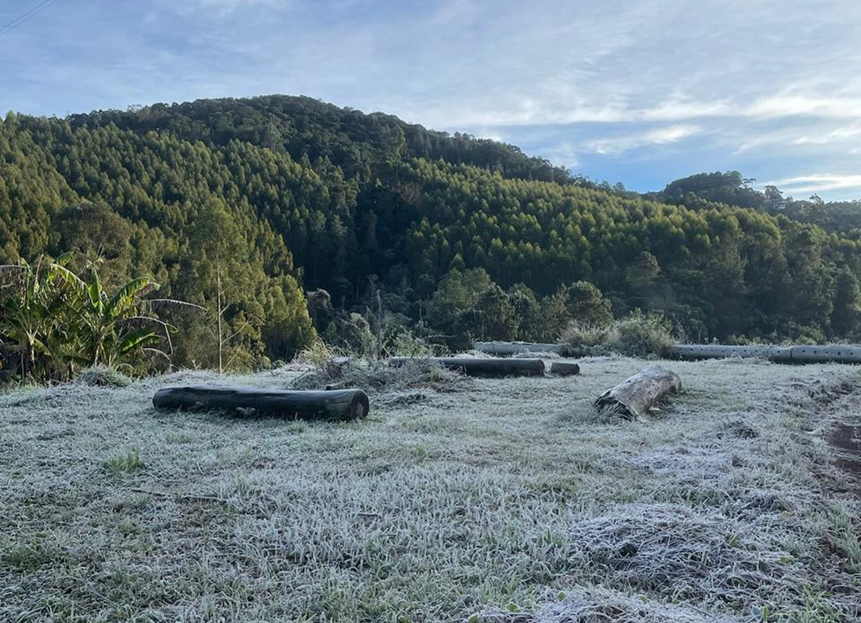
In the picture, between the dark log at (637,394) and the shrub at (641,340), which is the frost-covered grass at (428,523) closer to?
the dark log at (637,394)

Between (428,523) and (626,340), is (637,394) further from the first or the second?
(626,340)

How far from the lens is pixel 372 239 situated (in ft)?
193

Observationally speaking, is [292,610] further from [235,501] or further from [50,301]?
[50,301]

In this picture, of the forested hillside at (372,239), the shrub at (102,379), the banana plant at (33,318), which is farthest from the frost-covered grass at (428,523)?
the forested hillside at (372,239)

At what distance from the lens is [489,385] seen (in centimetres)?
816

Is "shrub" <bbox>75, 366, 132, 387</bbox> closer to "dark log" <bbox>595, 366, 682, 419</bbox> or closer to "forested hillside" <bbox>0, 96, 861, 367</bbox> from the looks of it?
"forested hillside" <bbox>0, 96, 861, 367</bbox>

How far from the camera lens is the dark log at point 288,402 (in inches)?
227

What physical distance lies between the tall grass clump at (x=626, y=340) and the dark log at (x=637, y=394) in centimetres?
699

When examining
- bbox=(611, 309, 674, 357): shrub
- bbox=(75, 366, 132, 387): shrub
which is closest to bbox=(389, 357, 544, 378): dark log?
bbox=(75, 366, 132, 387): shrub

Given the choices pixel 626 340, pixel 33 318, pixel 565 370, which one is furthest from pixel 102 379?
pixel 626 340

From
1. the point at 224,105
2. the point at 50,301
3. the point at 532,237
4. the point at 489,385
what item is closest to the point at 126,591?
the point at 489,385

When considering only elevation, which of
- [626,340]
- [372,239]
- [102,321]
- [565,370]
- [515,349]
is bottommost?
[515,349]

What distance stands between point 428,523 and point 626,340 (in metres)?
12.1

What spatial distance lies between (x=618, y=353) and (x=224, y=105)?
78775 mm
